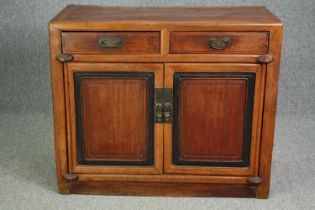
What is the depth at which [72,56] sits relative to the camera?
2131 mm

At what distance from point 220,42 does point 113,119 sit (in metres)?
0.45

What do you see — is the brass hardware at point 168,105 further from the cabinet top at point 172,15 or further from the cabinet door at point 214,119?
the cabinet top at point 172,15

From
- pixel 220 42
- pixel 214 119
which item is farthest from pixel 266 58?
pixel 214 119

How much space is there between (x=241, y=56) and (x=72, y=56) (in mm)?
555

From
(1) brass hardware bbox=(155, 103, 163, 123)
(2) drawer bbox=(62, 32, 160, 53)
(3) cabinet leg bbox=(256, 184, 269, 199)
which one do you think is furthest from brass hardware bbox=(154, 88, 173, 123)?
(3) cabinet leg bbox=(256, 184, 269, 199)

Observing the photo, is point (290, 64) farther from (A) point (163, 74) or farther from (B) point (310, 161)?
(A) point (163, 74)

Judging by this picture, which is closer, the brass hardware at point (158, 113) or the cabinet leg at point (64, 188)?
the brass hardware at point (158, 113)

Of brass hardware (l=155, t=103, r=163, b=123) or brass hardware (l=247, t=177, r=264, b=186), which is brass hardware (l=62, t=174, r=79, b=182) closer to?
brass hardware (l=155, t=103, r=163, b=123)

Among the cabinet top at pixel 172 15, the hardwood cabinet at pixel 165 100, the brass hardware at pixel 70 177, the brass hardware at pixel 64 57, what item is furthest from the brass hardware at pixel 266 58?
the brass hardware at pixel 70 177

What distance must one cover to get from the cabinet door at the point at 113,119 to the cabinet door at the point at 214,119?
0.06m

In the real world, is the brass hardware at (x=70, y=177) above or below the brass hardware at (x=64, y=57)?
below

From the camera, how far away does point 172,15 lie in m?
2.23

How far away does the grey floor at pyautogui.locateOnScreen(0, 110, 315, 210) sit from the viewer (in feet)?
7.36

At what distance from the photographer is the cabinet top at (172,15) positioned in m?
2.12
